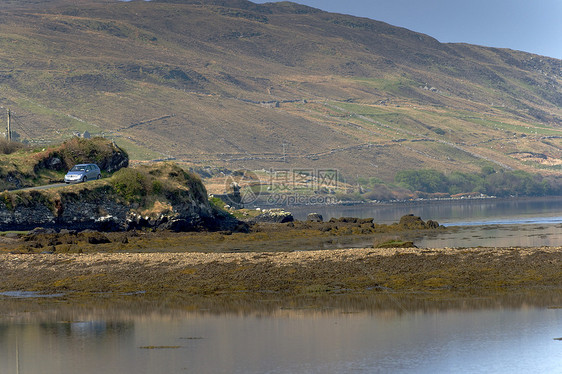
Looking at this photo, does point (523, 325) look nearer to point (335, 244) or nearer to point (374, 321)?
point (374, 321)

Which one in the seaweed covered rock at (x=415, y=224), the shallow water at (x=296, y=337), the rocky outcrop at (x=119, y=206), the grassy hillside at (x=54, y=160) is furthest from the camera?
the seaweed covered rock at (x=415, y=224)

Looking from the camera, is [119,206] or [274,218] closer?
[119,206]

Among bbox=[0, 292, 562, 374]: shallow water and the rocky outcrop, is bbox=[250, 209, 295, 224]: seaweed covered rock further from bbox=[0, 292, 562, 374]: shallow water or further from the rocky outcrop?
bbox=[0, 292, 562, 374]: shallow water

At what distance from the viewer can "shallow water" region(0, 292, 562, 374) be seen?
22.5 meters

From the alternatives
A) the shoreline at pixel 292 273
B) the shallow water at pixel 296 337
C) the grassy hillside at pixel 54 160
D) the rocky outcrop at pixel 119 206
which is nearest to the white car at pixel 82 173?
the rocky outcrop at pixel 119 206

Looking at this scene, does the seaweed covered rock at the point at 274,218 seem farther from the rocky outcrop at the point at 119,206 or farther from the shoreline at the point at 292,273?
the shoreline at the point at 292,273

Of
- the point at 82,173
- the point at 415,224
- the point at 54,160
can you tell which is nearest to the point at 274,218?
the point at 415,224

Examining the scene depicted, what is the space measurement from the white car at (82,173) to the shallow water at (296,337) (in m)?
34.1

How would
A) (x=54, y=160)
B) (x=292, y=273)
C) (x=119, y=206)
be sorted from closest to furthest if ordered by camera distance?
(x=292, y=273) < (x=119, y=206) < (x=54, y=160)

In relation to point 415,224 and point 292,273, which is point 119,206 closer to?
point 292,273

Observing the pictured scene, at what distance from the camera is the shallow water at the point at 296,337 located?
22484 mm

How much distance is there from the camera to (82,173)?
218 feet

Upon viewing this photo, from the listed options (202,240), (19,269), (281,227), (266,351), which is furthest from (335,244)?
(266,351)

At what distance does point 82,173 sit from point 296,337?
44398 millimetres
